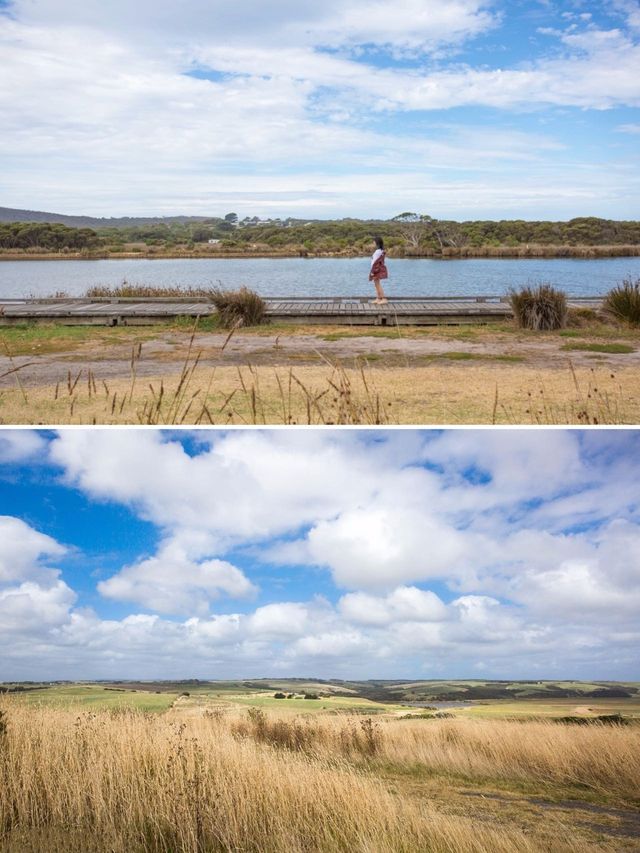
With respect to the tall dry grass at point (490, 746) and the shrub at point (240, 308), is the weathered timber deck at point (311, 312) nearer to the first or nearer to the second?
the shrub at point (240, 308)

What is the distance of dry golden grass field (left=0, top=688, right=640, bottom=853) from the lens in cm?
682

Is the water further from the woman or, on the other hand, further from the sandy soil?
the sandy soil

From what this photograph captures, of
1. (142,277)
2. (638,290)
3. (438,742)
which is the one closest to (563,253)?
(142,277)

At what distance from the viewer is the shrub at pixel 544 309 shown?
599 inches

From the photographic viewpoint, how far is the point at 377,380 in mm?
10469

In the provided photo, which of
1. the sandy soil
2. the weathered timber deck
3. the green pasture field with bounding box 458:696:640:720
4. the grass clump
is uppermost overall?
the grass clump

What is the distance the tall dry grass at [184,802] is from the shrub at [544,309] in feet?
30.2

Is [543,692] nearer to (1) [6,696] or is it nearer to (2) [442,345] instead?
(2) [442,345]

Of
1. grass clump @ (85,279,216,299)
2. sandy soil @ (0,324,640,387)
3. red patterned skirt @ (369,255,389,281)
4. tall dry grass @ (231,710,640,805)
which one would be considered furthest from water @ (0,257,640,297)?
tall dry grass @ (231,710,640,805)

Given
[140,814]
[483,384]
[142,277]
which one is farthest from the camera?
[142,277]

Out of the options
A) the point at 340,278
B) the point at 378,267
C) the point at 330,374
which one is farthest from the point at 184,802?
the point at 340,278

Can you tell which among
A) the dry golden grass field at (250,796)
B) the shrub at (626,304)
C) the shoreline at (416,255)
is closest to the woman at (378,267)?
the shrub at (626,304)

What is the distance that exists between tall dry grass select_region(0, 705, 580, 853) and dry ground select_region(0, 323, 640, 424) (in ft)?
9.88

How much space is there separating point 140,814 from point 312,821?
1409mm
